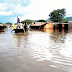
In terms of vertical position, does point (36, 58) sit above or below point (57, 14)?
below

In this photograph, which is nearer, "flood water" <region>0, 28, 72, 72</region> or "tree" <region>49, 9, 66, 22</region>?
"flood water" <region>0, 28, 72, 72</region>

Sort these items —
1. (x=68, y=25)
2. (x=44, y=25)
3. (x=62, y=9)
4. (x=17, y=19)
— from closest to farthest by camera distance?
(x=17, y=19)
(x=68, y=25)
(x=44, y=25)
(x=62, y=9)

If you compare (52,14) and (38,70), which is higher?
(52,14)

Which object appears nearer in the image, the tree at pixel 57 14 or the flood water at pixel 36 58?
the flood water at pixel 36 58

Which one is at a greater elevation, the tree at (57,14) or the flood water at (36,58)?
the tree at (57,14)

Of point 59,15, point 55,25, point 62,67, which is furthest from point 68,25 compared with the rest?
point 62,67


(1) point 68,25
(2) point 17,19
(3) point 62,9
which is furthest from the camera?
(3) point 62,9

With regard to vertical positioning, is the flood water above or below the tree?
below

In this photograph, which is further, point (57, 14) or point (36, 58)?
point (57, 14)

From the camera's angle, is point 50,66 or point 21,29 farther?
point 21,29

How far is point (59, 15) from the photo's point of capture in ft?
225

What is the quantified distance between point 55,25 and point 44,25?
16.4 feet

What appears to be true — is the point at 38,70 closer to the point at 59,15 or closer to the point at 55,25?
the point at 55,25

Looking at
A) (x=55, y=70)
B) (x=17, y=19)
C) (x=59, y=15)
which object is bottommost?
(x=55, y=70)
